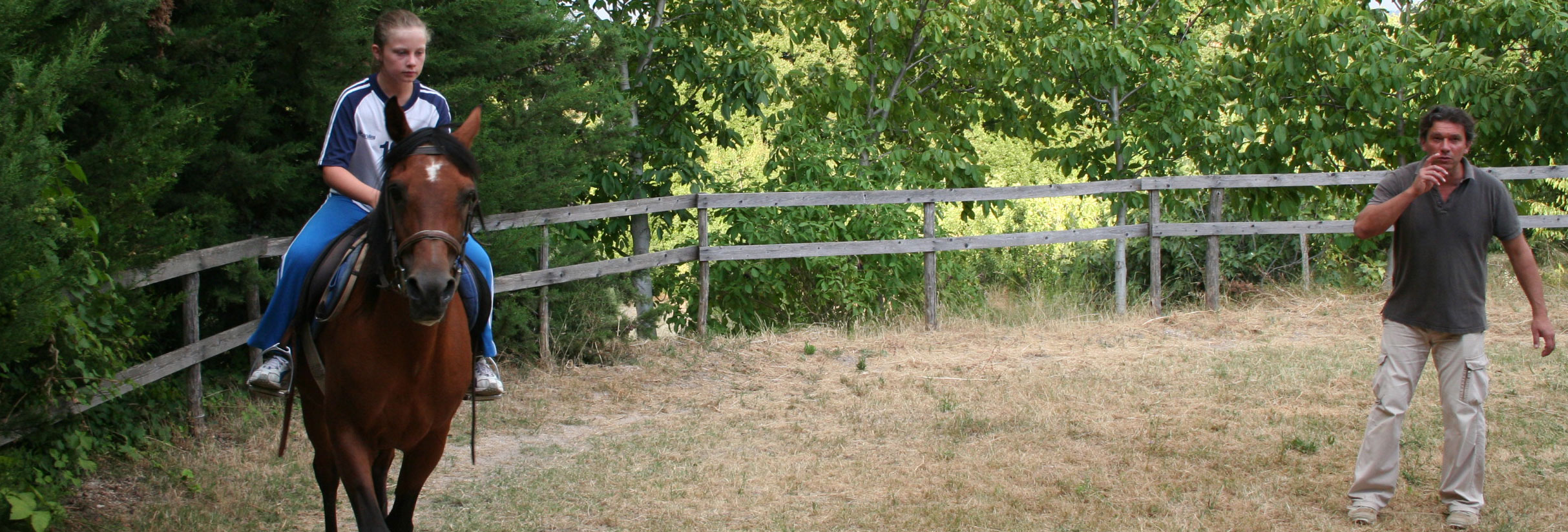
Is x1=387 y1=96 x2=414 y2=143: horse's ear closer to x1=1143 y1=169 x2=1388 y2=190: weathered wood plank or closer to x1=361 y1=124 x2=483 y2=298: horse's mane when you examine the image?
x1=361 y1=124 x2=483 y2=298: horse's mane

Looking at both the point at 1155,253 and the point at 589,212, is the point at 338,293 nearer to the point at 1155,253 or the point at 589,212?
the point at 589,212

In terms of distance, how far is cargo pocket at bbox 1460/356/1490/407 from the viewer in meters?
4.62

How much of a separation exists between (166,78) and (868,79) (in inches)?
313

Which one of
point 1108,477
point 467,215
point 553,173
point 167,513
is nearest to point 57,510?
point 167,513

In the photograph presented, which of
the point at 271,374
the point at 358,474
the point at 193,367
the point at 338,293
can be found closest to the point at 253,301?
the point at 193,367

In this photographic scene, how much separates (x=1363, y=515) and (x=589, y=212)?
582 centimetres

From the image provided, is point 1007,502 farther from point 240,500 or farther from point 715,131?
point 715,131

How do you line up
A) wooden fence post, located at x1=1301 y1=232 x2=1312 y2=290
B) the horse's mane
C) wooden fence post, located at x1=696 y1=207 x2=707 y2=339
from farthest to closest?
wooden fence post, located at x1=1301 y1=232 x2=1312 y2=290 < wooden fence post, located at x1=696 y1=207 x2=707 y2=339 < the horse's mane

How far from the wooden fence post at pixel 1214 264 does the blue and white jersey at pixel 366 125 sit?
8.99 metres

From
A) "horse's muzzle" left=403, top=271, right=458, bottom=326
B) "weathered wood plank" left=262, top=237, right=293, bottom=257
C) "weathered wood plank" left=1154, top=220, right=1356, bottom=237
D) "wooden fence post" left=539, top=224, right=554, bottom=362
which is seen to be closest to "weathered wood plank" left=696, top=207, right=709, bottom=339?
"wooden fence post" left=539, top=224, right=554, bottom=362

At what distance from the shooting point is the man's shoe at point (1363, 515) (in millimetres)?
4777

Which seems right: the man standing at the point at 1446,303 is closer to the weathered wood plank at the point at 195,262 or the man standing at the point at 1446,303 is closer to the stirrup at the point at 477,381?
the stirrup at the point at 477,381

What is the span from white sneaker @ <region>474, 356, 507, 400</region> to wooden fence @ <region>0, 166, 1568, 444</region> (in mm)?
2621

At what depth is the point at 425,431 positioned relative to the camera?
384cm
